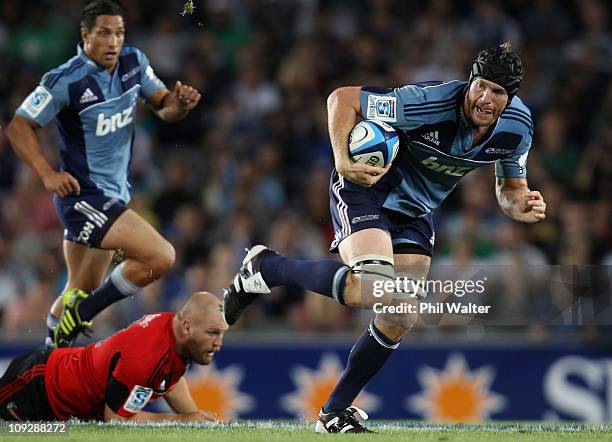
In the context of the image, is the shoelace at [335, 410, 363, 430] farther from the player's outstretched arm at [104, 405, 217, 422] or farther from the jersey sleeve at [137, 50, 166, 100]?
the jersey sleeve at [137, 50, 166, 100]

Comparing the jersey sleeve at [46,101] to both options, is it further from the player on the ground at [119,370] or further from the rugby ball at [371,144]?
the rugby ball at [371,144]

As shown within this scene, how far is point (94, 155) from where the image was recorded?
782 centimetres

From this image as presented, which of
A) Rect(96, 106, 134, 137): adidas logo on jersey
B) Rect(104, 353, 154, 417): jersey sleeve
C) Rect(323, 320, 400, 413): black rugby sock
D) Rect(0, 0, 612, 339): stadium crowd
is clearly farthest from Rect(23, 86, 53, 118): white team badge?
Rect(0, 0, 612, 339): stadium crowd

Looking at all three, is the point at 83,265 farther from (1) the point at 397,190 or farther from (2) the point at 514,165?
(2) the point at 514,165

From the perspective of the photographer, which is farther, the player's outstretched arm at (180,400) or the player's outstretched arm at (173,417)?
the player's outstretched arm at (180,400)

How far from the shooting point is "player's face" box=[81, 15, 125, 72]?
25.1ft

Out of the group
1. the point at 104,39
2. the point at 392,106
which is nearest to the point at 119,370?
the point at 392,106

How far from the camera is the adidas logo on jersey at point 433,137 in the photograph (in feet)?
22.1

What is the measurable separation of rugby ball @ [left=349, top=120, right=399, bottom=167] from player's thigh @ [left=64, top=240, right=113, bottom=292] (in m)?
2.35

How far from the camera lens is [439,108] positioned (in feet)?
21.8

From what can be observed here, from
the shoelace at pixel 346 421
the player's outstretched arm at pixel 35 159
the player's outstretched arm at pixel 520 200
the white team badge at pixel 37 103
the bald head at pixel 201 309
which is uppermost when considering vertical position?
the white team badge at pixel 37 103

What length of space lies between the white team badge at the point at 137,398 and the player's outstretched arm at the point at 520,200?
247cm

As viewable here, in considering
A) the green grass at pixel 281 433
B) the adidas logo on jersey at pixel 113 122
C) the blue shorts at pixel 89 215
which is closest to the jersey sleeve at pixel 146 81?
the adidas logo on jersey at pixel 113 122

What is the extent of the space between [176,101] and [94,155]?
693 mm
